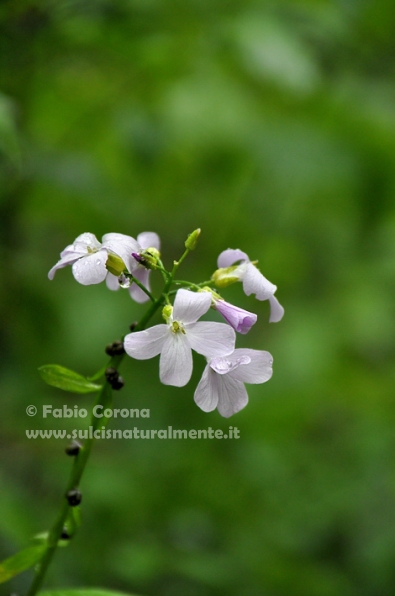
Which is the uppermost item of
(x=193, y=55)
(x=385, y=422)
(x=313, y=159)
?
(x=193, y=55)

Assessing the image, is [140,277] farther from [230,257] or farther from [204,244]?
[204,244]

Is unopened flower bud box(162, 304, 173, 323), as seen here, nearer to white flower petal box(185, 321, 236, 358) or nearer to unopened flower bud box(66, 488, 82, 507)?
white flower petal box(185, 321, 236, 358)

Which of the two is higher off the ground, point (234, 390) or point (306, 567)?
point (234, 390)

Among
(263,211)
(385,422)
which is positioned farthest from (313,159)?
(385,422)

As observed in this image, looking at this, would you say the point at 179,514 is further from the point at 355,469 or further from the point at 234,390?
the point at 234,390

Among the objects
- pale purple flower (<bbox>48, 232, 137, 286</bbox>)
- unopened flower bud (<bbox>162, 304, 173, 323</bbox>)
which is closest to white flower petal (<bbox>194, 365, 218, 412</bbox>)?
unopened flower bud (<bbox>162, 304, 173, 323</bbox>)

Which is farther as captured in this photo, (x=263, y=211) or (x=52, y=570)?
(x=263, y=211)

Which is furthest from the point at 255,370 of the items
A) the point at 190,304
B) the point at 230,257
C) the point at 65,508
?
the point at 65,508
